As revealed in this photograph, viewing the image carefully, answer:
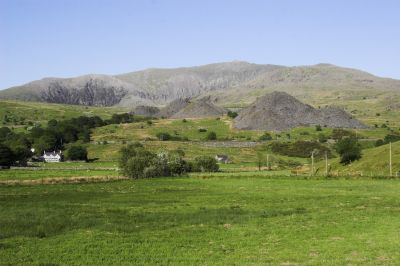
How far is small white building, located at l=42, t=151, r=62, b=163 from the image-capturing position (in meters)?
175

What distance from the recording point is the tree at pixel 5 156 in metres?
139

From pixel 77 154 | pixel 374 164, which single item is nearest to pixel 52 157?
pixel 77 154

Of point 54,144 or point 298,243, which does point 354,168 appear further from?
point 54,144

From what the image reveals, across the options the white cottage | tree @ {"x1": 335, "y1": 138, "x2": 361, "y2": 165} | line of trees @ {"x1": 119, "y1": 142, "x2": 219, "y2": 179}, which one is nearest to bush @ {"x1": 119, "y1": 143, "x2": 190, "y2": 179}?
line of trees @ {"x1": 119, "y1": 142, "x2": 219, "y2": 179}

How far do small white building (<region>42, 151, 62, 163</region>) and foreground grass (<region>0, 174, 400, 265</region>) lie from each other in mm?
123023

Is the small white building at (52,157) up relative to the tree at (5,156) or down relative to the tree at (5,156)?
down

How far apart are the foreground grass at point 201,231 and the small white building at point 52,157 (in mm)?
123023

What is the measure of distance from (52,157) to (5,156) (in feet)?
125

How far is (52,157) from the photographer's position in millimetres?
177750

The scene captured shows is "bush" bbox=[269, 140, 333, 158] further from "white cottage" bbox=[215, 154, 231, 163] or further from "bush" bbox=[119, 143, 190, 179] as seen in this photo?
"bush" bbox=[119, 143, 190, 179]

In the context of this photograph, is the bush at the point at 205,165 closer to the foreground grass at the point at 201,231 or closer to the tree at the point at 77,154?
the tree at the point at 77,154

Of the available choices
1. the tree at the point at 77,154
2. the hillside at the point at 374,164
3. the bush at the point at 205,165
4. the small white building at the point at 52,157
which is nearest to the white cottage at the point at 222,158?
the bush at the point at 205,165

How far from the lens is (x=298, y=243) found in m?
29.6

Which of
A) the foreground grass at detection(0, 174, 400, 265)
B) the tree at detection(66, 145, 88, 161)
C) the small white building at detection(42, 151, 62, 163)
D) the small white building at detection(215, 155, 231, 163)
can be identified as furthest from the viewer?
the small white building at detection(42, 151, 62, 163)
